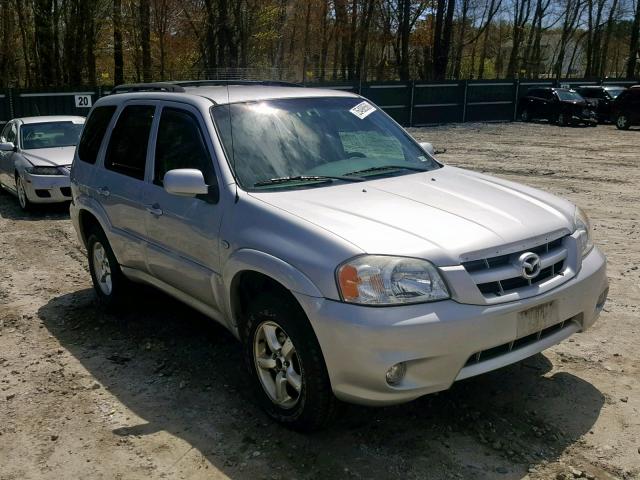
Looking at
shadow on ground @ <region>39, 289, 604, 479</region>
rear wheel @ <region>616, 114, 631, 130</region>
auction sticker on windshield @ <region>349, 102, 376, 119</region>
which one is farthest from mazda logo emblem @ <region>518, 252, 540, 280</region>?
rear wheel @ <region>616, 114, 631, 130</region>

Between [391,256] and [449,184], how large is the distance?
125cm

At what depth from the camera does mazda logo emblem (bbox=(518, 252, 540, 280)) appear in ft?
11.0

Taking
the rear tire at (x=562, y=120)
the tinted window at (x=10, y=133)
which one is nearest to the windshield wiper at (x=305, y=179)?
the tinted window at (x=10, y=133)

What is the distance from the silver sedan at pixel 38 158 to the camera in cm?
1026

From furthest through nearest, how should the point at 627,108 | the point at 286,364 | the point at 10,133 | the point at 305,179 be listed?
the point at 627,108
the point at 10,133
the point at 305,179
the point at 286,364

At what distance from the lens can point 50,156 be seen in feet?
35.2

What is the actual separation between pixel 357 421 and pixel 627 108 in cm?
2430

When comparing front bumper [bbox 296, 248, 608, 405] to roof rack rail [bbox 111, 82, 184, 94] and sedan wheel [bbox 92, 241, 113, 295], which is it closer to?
roof rack rail [bbox 111, 82, 184, 94]

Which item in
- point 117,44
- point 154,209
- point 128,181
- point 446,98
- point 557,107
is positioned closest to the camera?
point 154,209

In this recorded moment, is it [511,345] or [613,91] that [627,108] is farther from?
[511,345]

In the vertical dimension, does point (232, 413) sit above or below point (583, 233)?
below

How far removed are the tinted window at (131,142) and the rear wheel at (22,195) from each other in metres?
5.82

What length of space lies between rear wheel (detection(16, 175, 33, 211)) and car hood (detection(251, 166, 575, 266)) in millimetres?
7970

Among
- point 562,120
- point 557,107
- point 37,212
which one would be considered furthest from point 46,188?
point 557,107
